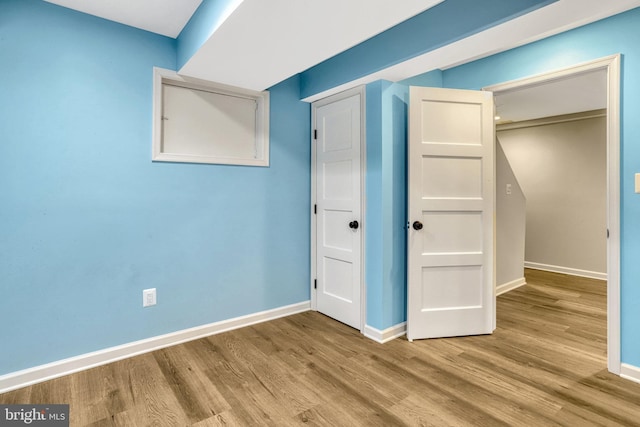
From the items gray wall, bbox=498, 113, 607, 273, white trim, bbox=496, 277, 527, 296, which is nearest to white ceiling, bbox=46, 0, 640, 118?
white trim, bbox=496, 277, 527, 296

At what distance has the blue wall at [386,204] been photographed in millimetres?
2652

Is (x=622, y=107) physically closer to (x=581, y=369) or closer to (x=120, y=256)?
(x=581, y=369)

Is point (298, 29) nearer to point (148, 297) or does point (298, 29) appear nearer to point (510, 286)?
point (148, 297)

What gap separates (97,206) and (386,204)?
2112 millimetres

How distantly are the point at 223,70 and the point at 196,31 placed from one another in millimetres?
325

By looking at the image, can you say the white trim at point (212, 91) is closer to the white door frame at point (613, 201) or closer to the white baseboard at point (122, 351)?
the white baseboard at point (122, 351)

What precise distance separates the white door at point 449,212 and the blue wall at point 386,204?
12 centimetres

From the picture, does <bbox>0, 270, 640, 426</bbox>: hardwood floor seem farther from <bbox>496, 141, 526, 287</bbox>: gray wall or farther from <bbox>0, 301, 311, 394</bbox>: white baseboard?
<bbox>496, 141, 526, 287</bbox>: gray wall

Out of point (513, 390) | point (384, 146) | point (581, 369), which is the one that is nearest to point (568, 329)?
point (581, 369)

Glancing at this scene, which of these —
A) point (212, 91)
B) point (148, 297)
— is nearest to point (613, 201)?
point (212, 91)

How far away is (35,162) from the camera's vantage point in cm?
207

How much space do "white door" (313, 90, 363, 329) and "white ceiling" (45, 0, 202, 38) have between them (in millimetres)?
1364

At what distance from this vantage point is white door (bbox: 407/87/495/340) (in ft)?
8.75

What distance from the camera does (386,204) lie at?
2676 millimetres
